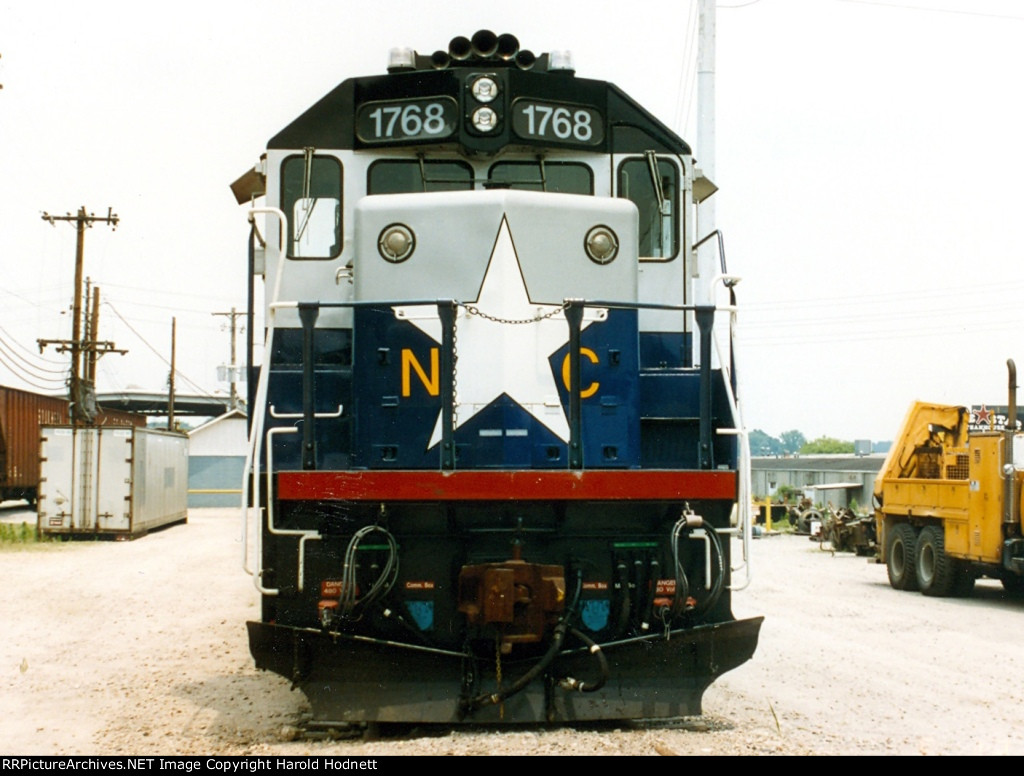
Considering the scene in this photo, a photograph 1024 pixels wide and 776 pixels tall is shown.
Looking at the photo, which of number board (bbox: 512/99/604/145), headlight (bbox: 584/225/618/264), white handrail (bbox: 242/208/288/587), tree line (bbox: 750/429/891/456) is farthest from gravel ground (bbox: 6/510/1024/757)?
tree line (bbox: 750/429/891/456)

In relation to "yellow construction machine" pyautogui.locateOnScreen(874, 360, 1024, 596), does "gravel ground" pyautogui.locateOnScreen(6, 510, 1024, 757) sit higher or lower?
lower

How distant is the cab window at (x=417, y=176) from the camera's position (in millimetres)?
6969

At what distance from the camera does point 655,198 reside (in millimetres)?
7117

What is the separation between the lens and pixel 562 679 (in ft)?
19.8

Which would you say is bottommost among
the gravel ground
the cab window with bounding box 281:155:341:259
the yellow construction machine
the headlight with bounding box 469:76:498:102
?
the gravel ground

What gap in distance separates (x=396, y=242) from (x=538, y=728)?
2.82 m

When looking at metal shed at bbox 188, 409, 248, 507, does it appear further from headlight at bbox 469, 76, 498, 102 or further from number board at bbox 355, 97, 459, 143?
headlight at bbox 469, 76, 498, 102

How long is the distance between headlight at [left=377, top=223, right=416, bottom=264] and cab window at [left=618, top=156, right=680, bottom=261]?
1.45 m

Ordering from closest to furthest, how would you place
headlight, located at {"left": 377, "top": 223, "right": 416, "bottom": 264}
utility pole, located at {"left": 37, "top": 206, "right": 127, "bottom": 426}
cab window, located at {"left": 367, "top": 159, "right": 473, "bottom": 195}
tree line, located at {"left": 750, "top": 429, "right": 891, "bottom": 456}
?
headlight, located at {"left": 377, "top": 223, "right": 416, "bottom": 264}, cab window, located at {"left": 367, "top": 159, "right": 473, "bottom": 195}, utility pole, located at {"left": 37, "top": 206, "right": 127, "bottom": 426}, tree line, located at {"left": 750, "top": 429, "right": 891, "bottom": 456}

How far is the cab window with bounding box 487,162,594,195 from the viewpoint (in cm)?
700

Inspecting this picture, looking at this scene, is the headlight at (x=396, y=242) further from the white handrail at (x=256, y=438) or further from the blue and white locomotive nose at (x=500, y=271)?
the white handrail at (x=256, y=438)

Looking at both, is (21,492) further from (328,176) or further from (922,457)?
(328,176)

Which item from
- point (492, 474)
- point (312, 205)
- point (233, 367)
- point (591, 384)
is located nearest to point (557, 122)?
point (312, 205)

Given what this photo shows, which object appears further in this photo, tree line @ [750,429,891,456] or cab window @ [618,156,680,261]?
tree line @ [750,429,891,456]
